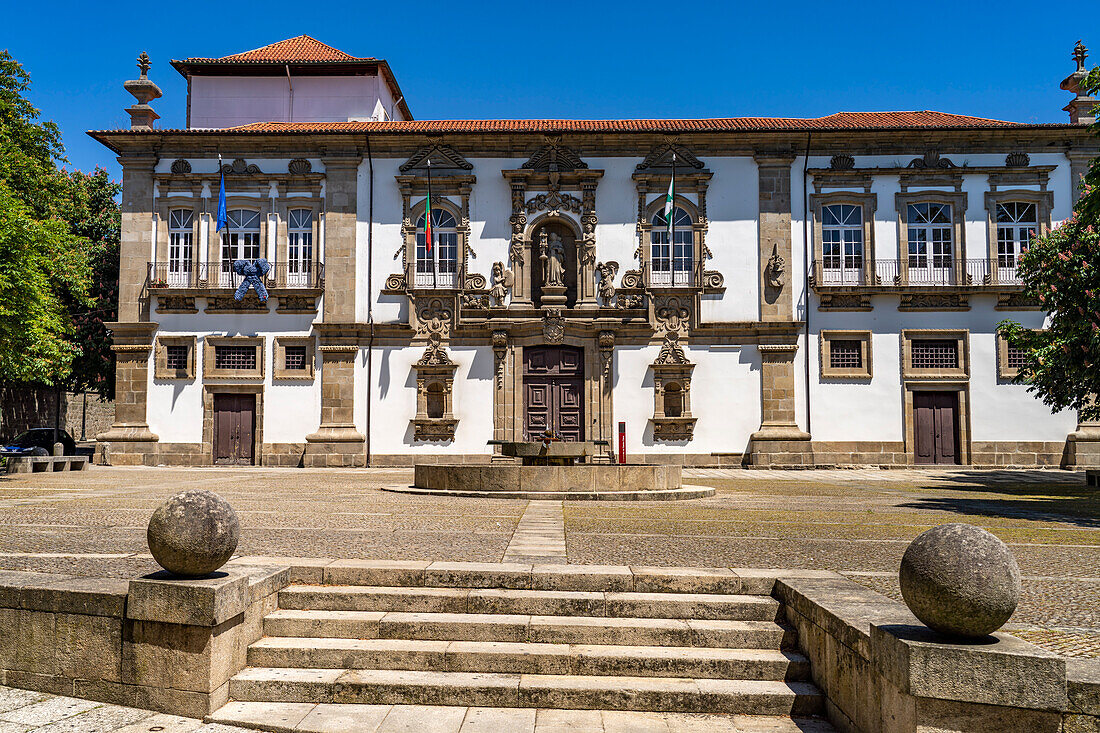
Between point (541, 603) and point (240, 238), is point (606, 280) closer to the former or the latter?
point (240, 238)

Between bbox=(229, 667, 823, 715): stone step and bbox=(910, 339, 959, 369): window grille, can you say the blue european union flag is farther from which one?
bbox=(229, 667, 823, 715): stone step

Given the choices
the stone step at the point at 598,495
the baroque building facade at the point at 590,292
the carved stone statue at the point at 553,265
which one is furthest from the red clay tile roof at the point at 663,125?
the stone step at the point at 598,495

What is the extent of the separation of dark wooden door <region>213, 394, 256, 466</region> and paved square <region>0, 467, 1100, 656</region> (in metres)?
7.57

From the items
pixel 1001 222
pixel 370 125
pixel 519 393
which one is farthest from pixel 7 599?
pixel 1001 222

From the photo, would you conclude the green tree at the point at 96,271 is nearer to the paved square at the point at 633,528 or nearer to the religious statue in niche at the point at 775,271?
the paved square at the point at 633,528

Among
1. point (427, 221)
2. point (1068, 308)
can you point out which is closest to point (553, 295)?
point (427, 221)

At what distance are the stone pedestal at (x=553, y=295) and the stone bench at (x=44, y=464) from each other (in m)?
13.8

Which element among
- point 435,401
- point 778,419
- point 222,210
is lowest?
point 778,419

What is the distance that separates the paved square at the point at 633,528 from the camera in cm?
677

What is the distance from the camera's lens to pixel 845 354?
24.8m

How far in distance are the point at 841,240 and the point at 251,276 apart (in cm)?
1852

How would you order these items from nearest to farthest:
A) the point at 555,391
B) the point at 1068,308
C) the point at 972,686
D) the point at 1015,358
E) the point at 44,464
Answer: the point at 972,686
the point at 1068,308
the point at 44,464
the point at 1015,358
the point at 555,391

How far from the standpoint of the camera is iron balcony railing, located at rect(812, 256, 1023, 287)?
24.6 meters

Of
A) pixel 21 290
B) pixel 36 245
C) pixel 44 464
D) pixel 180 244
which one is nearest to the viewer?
pixel 21 290
